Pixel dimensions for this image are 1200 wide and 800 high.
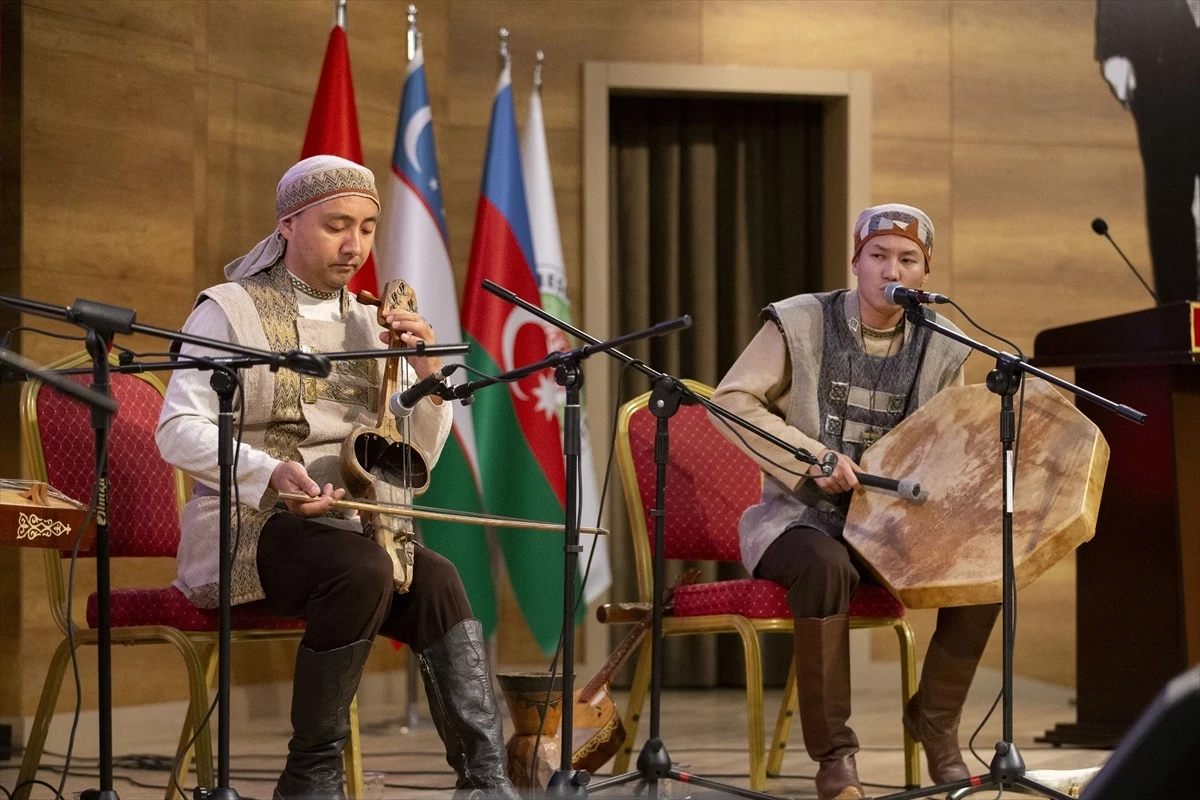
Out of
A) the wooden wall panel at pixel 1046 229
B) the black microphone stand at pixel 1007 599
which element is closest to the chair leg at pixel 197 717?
the black microphone stand at pixel 1007 599

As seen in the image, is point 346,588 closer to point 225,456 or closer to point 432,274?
point 225,456

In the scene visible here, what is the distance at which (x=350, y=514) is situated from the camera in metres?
2.96

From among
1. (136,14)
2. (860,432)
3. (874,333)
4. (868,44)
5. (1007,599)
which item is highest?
(868,44)

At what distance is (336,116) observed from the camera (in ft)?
15.0

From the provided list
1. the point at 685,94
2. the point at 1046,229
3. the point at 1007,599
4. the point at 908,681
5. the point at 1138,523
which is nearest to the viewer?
the point at 1007,599

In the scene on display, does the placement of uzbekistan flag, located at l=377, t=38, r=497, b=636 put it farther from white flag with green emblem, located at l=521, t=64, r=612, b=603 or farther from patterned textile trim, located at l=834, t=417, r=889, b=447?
patterned textile trim, located at l=834, t=417, r=889, b=447

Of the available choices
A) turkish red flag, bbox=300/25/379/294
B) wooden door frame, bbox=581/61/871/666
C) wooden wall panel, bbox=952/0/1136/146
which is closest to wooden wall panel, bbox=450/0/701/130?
wooden door frame, bbox=581/61/871/666

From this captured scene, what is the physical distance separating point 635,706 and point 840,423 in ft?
2.77

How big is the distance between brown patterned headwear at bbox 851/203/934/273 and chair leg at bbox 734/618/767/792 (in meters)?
0.90

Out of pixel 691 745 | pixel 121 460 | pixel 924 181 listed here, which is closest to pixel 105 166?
pixel 121 460

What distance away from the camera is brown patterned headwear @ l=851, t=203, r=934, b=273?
11.0 feet

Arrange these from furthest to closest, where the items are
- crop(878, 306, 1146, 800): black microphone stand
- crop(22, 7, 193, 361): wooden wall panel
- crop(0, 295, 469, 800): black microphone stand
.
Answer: crop(22, 7, 193, 361): wooden wall panel, crop(878, 306, 1146, 800): black microphone stand, crop(0, 295, 469, 800): black microphone stand

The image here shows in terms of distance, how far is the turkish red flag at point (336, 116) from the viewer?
4543 millimetres

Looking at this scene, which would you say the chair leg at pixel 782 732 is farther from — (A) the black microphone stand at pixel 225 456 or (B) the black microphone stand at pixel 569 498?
(A) the black microphone stand at pixel 225 456
